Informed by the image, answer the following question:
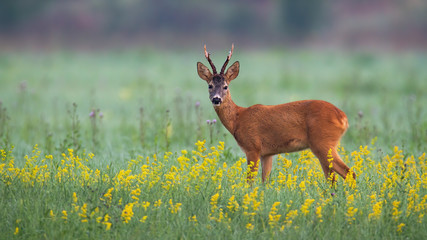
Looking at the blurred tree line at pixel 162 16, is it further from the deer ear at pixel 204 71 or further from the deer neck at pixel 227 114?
the deer neck at pixel 227 114

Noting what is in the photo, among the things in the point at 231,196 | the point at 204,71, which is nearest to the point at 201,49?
the point at 204,71

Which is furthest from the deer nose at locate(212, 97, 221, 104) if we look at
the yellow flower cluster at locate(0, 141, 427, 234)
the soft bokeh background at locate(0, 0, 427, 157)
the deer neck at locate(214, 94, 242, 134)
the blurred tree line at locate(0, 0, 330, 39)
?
the blurred tree line at locate(0, 0, 330, 39)

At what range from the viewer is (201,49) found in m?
38.2

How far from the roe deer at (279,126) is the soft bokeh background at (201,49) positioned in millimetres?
7101

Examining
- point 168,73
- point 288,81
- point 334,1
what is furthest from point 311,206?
point 334,1

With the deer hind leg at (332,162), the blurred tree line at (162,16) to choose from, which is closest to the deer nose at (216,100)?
the deer hind leg at (332,162)

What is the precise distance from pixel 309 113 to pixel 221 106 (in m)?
1.12

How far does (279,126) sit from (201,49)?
31.8 meters

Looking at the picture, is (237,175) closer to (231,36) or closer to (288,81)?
(288,81)

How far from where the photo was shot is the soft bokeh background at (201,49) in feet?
63.1

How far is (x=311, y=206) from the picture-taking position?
5.68 metres

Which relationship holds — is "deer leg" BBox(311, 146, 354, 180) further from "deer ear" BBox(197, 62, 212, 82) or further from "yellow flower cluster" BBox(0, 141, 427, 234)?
"deer ear" BBox(197, 62, 212, 82)

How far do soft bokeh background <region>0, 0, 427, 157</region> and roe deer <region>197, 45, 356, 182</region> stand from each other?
7.10m

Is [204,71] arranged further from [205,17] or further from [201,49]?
[205,17]
